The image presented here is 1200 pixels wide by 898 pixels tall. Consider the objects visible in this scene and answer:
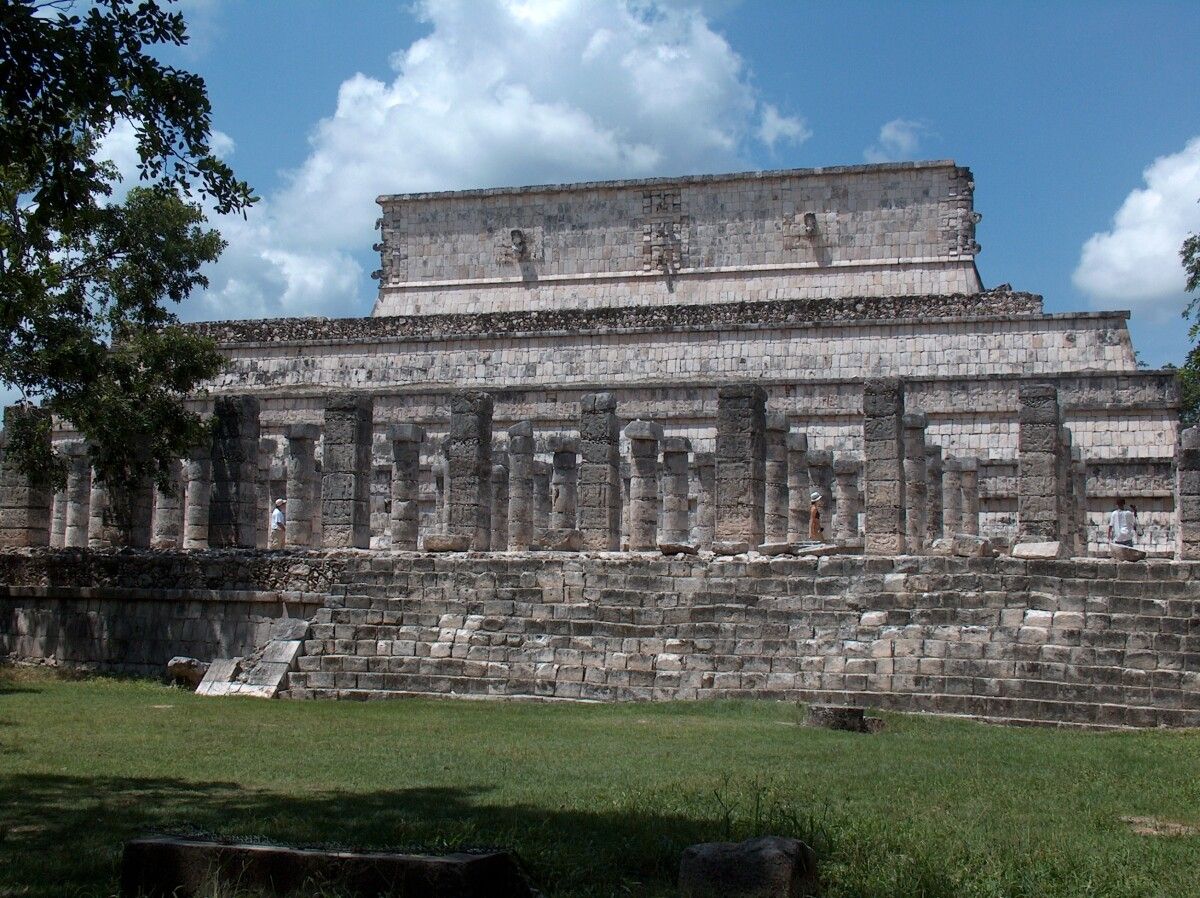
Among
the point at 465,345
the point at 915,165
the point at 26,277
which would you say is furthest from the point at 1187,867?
the point at 915,165

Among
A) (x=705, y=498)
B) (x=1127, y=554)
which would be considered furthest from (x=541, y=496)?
(x=1127, y=554)

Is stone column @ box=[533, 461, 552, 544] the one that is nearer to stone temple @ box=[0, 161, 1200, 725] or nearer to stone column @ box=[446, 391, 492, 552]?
stone temple @ box=[0, 161, 1200, 725]

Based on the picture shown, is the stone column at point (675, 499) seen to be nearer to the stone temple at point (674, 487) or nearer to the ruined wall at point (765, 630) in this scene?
the stone temple at point (674, 487)

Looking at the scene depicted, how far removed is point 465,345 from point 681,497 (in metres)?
9.33

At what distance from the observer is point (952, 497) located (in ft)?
80.9

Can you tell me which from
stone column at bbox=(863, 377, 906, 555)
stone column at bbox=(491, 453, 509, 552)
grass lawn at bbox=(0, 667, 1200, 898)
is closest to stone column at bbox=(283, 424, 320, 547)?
stone column at bbox=(491, 453, 509, 552)

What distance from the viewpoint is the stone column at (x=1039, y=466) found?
17.2m

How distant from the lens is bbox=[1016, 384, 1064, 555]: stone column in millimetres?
17219

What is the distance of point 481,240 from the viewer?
36562 millimetres

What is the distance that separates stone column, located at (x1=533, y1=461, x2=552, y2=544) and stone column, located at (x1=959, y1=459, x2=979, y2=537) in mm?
7363

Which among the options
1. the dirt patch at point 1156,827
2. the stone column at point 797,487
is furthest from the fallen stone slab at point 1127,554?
the stone column at point 797,487

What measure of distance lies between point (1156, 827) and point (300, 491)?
48.2ft

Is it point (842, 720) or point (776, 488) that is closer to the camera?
point (842, 720)

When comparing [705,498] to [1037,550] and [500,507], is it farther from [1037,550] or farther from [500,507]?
[1037,550]
